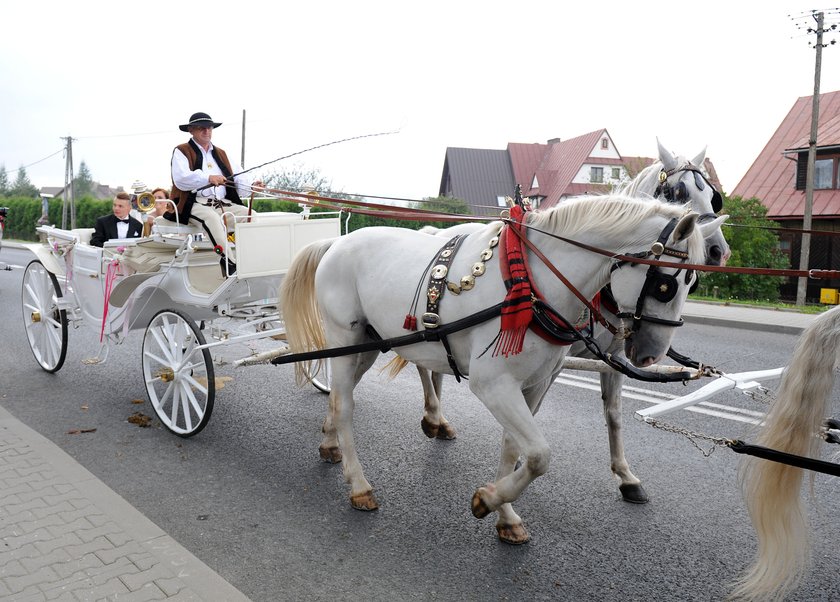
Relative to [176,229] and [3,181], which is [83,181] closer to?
[3,181]

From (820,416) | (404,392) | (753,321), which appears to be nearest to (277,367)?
(404,392)

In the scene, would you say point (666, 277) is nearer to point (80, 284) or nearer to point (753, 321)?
point (80, 284)

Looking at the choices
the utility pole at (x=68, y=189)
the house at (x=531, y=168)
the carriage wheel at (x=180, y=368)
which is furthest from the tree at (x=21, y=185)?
the carriage wheel at (x=180, y=368)

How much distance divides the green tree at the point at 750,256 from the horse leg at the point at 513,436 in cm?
2176

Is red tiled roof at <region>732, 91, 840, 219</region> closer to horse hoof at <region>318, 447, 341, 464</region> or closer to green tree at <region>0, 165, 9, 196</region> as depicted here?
horse hoof at <region>318, 447, 341, 464</region>

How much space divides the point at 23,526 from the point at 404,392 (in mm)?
3712

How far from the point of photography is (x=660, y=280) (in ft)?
10.4

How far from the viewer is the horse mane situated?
130 inches

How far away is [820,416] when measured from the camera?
277 cm

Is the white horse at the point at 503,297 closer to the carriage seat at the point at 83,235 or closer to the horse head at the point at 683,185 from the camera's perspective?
the horse head at the point at 683,185

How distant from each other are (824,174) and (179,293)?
103ft

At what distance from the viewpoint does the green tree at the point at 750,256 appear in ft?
80.7

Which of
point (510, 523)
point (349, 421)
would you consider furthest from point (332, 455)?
point (510, 523)

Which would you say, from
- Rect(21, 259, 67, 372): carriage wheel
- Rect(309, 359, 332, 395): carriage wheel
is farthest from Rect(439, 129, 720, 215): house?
Rect(309, 359, 332, 395): carriage wheel
